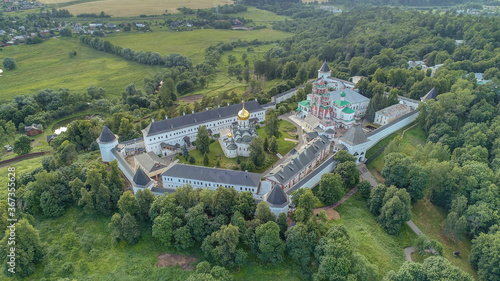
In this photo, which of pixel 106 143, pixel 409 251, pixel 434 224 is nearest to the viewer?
pixel 409 251

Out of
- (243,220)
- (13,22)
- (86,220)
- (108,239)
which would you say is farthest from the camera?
(13,22)

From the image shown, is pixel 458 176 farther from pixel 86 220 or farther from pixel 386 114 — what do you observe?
pixel 86 220

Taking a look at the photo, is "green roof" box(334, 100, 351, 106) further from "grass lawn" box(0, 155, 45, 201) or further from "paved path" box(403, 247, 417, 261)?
"grass lawn" box(0, 155, 45, 201)

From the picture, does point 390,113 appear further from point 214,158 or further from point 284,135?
point 214,158

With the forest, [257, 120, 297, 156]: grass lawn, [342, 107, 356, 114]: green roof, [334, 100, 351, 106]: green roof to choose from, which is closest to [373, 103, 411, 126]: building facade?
the forest

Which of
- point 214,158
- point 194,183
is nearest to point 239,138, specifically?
point 214,158

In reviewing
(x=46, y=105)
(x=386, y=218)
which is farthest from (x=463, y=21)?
(x=46, y=105)

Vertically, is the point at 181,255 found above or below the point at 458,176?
below
